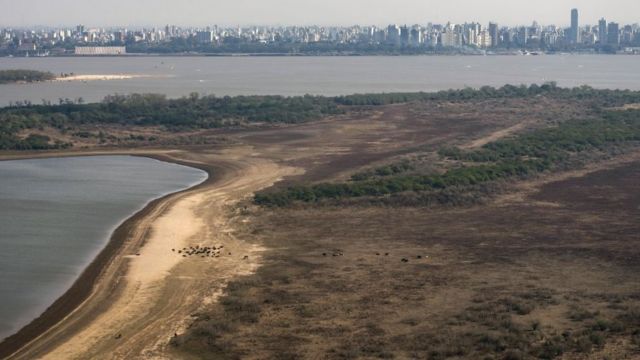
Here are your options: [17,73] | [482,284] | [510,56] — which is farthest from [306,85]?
[510,56]

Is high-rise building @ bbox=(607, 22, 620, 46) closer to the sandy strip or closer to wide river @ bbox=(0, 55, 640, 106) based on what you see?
wide river @ bbox=(0, 55, 640, 106)

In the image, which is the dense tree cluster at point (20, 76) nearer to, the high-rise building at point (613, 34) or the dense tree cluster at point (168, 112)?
the dense tree cluster at point (168, 112)

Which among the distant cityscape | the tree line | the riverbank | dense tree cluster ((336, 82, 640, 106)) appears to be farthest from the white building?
the tree line

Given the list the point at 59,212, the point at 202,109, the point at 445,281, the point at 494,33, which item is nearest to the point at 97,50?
the point at 494,33

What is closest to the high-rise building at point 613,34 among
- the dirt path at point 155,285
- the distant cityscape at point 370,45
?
the distant cityscape at point 370,45

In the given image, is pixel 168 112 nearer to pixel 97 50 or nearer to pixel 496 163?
pixel 496 163

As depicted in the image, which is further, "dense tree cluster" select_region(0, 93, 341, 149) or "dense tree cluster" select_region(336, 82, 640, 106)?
"dense tree cluster" select_region(336, 82, 640, 106)
